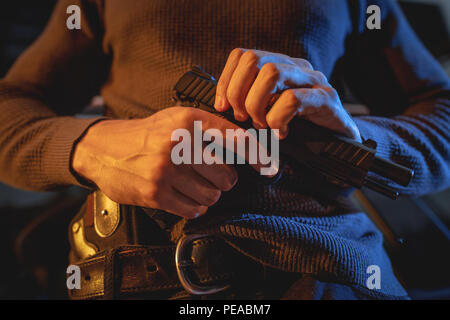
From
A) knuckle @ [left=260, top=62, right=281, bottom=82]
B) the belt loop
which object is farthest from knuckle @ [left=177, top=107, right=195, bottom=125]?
the belt loop

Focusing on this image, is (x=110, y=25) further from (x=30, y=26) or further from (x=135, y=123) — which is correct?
(x=30, y=26)

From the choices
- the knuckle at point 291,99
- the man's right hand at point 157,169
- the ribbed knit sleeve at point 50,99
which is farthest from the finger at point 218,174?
the ribbed knit sleeve at point 50,99

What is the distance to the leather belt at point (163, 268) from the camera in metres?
0.33

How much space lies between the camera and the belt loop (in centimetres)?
33

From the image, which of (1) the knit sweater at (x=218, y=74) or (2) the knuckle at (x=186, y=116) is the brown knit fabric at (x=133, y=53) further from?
(2) the knuckle at (x=186, y=116)

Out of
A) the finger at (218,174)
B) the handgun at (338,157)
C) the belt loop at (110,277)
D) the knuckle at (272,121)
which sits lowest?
→ the belt loop at (110,277)

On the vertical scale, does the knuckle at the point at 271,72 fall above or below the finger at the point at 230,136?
above

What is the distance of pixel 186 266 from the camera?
Result: 332mm

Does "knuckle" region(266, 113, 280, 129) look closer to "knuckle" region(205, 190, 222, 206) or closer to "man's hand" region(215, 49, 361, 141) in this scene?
"man's hand" region(215, 49, 361, 141)

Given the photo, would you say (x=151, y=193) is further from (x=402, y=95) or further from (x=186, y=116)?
(x=402, y=95)

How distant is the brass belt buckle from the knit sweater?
15 mm

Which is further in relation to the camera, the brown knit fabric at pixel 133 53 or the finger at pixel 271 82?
the brown knit fabric at pixel 133 53

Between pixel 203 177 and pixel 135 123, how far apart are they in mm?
133

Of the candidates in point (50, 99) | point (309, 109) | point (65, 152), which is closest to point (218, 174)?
point (309, 109)
